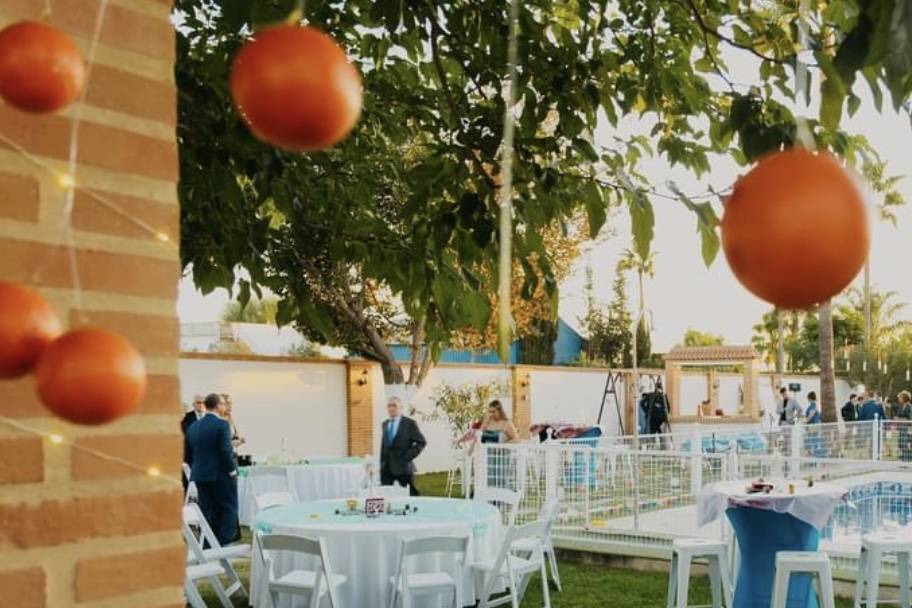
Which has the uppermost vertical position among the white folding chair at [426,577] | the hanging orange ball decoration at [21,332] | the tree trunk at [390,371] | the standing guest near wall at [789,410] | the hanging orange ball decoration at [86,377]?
the hanging orange ball decoration at [21,332]

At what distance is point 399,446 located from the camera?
39.0 ft

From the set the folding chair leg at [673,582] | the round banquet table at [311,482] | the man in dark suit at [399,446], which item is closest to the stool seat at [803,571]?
the folding chair leg at [673,582]

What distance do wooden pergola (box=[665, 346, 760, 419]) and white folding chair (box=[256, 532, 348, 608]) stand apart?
1898 centimetres

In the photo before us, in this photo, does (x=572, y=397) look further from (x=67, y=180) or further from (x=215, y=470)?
(x=67, y=180)

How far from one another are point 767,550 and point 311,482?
673 centimetres

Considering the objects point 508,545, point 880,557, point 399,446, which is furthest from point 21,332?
point 399,446

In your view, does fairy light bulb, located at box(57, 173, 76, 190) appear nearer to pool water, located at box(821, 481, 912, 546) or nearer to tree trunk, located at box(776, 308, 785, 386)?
tree trunk, located at box(776, 308, 785, 386)

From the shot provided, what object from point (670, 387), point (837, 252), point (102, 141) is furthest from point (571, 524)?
point (670, 387)

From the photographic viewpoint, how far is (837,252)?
50 cm

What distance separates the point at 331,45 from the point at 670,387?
90.8ft

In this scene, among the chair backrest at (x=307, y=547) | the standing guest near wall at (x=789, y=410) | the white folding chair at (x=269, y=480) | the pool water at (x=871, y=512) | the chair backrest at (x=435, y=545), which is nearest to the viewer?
the chair backrest at (x=307, y=547)

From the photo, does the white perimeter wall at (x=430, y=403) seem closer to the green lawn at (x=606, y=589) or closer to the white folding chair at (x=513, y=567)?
the green lawn at (x=606, y=589)

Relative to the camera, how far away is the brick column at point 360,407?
1834 cm

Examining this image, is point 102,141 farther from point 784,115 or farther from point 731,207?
point 784,115
